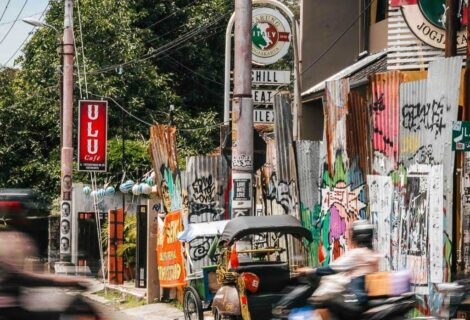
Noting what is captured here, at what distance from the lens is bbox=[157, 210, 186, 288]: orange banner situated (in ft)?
61.8

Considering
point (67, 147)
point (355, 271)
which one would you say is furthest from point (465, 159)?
point (67, 147)

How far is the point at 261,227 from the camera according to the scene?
46.3 feet

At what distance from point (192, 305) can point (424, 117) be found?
227 inches

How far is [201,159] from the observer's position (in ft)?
61.4

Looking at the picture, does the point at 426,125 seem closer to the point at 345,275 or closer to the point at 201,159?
the point at 345,275

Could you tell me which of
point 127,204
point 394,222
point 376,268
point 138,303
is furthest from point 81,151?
point 376,268

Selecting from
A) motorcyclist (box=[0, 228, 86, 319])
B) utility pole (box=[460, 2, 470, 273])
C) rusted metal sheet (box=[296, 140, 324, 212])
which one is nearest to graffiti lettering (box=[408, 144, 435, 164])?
utility pole (box=[460, 2, 470, 273])

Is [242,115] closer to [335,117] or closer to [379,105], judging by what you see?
[335,117]

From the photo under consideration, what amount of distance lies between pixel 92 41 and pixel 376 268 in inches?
1147

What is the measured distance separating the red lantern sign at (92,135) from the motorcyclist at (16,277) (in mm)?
18371

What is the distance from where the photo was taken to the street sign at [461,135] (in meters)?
10.9

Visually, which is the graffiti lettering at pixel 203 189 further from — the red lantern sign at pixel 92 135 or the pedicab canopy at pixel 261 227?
the red lantern sign at pixel 92 135

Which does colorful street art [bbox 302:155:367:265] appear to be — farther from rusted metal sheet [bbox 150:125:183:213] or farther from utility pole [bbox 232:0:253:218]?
rusted metal sheet [bbox 150:125:183:213]

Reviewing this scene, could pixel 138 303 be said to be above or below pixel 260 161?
below
